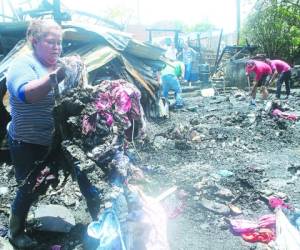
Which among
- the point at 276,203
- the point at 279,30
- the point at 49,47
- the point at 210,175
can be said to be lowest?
the point at 210,175

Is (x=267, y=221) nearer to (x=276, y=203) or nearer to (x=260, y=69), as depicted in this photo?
(x=276, y=203)

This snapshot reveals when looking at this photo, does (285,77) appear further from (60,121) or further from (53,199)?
(60,121)

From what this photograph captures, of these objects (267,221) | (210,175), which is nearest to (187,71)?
(210,175)

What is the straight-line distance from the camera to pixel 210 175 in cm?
503

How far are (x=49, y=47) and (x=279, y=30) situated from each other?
65.6 ft

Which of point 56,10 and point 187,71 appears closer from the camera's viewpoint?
point 56,10

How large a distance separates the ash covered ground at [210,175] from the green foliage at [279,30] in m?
13.0

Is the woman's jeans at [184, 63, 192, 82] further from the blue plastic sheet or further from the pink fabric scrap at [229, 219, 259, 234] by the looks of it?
the blue plastic sheet

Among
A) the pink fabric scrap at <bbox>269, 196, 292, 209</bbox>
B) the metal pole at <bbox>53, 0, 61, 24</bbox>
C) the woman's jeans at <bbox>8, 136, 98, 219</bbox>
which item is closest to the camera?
the woman's jeans at <bbox>8, 136, 98, 219</bbox>

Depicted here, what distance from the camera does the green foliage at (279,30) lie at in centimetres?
2048

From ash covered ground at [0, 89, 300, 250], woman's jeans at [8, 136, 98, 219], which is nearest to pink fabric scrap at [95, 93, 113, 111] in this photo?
woman's jeans at [8, 136, 98, 219]

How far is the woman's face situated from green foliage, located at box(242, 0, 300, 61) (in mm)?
19543

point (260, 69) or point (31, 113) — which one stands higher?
point (31, 113)

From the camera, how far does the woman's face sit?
2783mm
